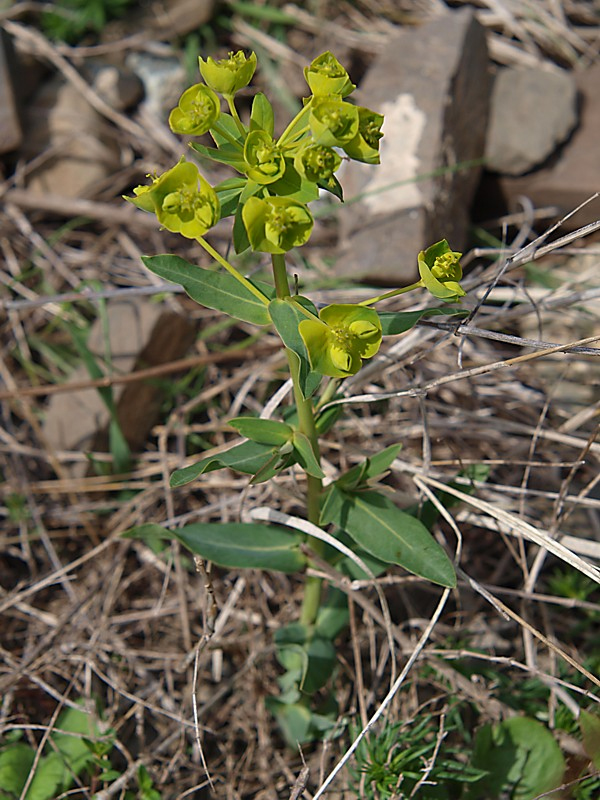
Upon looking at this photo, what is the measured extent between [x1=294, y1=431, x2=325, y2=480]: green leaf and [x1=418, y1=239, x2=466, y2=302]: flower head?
0.38m

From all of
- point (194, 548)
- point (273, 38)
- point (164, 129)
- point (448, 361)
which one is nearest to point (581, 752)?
point (194, 548)

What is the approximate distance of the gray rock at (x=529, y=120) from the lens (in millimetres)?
3150

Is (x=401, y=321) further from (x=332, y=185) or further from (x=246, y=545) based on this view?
(x=246, y=545)

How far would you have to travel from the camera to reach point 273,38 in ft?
12.1

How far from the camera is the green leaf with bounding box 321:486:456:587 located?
1.47m

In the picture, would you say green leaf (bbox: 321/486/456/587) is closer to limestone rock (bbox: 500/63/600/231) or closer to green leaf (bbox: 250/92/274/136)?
green leaf (bbox: 250/92/274/136)

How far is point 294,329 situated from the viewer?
131 cm

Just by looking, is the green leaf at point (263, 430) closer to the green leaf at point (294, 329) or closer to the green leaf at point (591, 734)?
the green leaf at point (294, 329)

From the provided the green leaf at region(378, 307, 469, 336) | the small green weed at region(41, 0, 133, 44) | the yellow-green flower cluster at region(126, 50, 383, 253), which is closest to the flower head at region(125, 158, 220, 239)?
the yellow-green flower cluster at region(126, 50, 383, 253)

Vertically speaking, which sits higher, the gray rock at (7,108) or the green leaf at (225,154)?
the green leaf at (225,154)

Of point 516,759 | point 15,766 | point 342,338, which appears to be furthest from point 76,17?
point 516,759

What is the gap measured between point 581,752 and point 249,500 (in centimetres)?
107

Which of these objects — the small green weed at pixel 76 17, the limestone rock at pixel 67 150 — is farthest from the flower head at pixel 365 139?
the small green weed at pixel 76 17

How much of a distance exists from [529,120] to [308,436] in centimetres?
226
